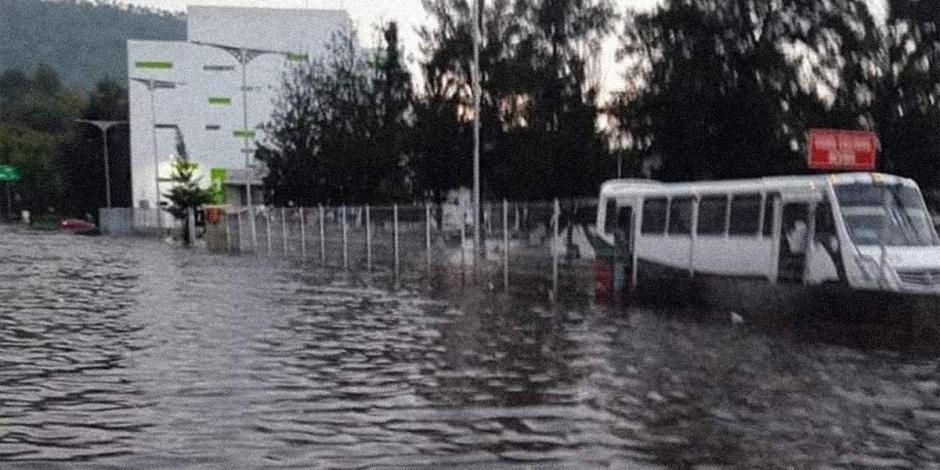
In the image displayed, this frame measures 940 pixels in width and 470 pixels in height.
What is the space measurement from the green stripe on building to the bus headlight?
295ft

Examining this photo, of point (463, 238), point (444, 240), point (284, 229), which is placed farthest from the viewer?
point (284, 229)

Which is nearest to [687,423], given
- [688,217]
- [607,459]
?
[607,459]

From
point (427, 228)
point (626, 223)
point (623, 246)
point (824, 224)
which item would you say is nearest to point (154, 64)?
point (427, 228)

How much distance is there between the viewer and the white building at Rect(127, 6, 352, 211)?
10112cm

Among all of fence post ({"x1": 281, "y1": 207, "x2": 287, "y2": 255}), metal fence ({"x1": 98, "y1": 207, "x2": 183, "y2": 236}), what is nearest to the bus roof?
fence post ({"x1": 281, "y1": 207, "x2": 287, "y2": 255})

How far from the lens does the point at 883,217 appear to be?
68.4 ft

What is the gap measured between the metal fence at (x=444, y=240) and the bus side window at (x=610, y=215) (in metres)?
0.72

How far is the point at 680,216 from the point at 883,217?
5210 mm

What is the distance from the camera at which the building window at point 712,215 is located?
23.9 meters

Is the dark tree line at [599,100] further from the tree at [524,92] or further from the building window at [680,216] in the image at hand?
the building window at [680,216]

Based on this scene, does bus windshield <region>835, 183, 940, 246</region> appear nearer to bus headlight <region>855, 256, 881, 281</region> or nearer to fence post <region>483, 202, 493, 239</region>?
bus headlight <region>855, 256, 881, 281</region>

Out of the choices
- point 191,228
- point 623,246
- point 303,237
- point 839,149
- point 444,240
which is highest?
point 839,149

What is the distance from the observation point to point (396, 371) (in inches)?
511

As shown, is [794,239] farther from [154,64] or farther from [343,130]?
[154,64]
